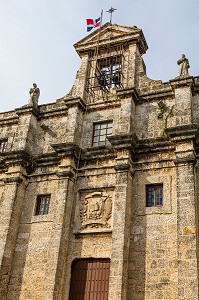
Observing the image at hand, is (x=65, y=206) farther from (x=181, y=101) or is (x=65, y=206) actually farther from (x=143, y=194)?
(x=181, y=101)

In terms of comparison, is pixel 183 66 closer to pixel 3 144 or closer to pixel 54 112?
pixel 54 112

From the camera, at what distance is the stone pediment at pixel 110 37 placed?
837 inches

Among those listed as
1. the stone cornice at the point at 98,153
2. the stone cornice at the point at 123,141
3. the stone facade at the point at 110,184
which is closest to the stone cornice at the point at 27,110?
the stone facade at the point at 110,184

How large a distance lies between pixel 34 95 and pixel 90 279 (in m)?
10.1

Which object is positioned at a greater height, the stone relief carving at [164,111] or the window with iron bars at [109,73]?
the window with iron bars at [109,73]

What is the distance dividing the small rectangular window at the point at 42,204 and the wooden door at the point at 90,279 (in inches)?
122

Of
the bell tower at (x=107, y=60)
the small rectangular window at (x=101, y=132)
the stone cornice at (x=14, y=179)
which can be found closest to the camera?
the stone cornice at (x=14, y=179)

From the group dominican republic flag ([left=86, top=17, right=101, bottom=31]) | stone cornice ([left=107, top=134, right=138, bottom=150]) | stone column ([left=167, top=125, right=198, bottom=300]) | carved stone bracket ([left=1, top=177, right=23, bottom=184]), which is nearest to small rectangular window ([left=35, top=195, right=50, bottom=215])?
carved stone bracket ([left=1, top=177, right=23, bottom=184])

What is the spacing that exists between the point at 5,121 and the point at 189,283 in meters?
12.9

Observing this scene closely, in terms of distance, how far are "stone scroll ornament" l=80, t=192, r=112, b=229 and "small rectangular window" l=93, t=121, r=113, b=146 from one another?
269 centimetres

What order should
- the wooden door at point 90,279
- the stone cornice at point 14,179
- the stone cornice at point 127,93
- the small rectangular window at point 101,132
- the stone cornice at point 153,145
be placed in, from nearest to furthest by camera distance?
the wooden door at point 90,279
the stone cornice at point 153,145
the stone cornice at point 127,93
the stone cornice at point 14,179
the small rectangular window at point 101,132

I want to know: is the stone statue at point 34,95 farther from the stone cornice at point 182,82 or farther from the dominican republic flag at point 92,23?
the stone cornice at point 182,82

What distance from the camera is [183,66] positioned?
18766mm

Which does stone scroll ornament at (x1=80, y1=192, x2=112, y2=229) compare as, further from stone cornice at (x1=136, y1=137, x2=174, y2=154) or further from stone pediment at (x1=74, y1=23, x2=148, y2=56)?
stone pediment at (x1=74, y1=23, x2=148, y2=56)
